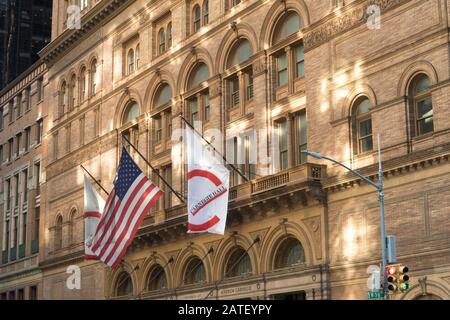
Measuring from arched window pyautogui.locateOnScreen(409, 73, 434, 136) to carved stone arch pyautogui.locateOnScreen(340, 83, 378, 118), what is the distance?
1.82m

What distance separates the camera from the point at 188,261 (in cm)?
3928

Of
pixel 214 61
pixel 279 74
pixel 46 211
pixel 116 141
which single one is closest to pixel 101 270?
pixel 116 141

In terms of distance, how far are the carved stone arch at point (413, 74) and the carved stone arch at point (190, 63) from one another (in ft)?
47.3

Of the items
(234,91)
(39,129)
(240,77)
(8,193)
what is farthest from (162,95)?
(8,193)

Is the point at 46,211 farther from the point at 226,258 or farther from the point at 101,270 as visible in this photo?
the point at 226,258

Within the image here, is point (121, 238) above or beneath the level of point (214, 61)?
beneath

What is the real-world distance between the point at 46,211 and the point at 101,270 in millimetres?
11923

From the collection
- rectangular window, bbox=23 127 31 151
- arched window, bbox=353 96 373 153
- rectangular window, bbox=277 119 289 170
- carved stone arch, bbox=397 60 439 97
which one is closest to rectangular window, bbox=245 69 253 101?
rectangular window, bbox=277 119 289 170

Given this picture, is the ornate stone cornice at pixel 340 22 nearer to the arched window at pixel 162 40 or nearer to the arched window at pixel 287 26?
the arched window at pixel 287 26

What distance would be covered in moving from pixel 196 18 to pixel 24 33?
51577 mm

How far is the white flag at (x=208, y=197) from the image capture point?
30.2m

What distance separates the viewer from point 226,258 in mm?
36312

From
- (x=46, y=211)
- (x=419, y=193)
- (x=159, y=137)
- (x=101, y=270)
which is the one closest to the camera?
(x=419, y=193)

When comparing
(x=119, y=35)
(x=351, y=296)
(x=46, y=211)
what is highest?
(x=119, y=35)
